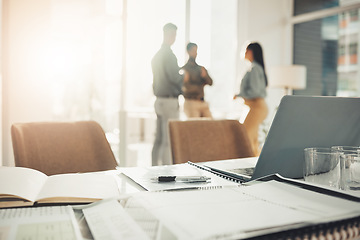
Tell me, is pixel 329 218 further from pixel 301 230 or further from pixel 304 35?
pixel 304 35

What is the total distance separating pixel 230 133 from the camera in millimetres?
1825

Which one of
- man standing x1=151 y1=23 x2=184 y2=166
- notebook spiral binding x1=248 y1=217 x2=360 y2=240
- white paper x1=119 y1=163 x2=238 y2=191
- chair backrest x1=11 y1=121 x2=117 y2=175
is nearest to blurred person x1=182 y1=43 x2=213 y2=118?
man standing x1=151 y1=23 x2=184 y2=166

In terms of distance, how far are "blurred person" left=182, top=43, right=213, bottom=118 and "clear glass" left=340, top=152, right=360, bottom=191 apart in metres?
3.18

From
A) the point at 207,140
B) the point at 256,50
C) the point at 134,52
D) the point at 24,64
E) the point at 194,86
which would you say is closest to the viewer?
the point at 207,140

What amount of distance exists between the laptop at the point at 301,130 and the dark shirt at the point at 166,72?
2.54m

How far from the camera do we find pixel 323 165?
0.88m

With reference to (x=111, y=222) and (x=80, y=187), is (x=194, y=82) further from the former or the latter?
(x=111, y=222)

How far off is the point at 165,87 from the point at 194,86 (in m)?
0.54

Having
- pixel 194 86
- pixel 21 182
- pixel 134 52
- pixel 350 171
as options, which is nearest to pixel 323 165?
pixel 350 171

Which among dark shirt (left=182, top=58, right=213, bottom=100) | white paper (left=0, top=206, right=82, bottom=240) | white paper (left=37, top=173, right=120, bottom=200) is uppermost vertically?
Answer: dark shirt (left=182, top=58, right=213, bottom=100)

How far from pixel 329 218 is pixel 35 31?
3.63m

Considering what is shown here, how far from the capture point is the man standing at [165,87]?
3.54 m

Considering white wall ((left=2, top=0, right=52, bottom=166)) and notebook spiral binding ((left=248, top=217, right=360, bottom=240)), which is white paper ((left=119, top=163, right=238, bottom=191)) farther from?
white wall ((left=2, top=0, right=52, bottom=166))

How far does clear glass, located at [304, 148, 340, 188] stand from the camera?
88cm
